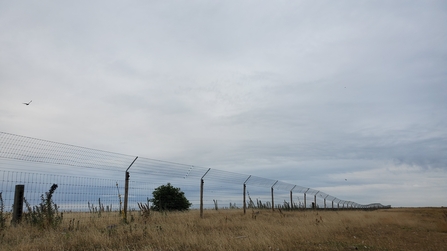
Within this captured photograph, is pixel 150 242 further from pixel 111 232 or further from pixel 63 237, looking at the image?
pixel 63 237

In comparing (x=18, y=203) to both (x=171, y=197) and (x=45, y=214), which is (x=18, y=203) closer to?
(x=45, y=214)

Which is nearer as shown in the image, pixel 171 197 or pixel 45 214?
pixel 45 214

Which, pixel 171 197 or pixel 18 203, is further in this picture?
pixel 171 197

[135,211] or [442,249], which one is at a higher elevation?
[135,211]

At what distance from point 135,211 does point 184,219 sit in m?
2.03

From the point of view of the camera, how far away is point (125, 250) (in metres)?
8.45

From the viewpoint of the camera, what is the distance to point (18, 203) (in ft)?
36.7

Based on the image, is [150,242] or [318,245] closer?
[150,242]

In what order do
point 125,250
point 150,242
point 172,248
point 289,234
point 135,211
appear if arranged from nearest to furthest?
point 125,250 < point 172,248 < point 150,242 < point 289,234 < point 135,211

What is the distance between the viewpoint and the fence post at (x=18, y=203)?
11.0 m

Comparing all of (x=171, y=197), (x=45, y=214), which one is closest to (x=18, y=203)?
(x=45, y=214)

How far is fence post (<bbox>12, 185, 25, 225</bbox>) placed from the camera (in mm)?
11047

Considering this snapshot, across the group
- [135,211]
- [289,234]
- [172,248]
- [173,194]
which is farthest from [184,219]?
[173,194]

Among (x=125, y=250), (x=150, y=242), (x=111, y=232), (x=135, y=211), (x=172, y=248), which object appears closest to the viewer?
(x=125, y=250)
